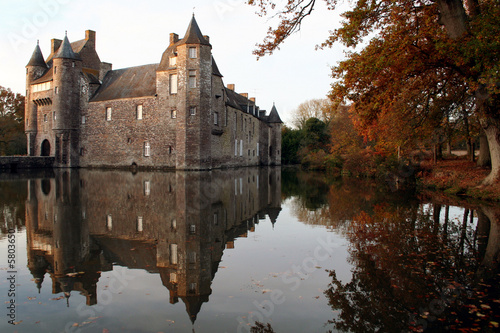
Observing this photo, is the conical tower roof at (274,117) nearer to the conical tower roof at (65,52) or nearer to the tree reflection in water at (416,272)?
the conical tower roof at (65,52)

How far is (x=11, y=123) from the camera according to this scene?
48.4 meters

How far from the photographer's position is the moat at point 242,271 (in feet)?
13.2

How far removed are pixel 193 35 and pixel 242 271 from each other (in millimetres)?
28569

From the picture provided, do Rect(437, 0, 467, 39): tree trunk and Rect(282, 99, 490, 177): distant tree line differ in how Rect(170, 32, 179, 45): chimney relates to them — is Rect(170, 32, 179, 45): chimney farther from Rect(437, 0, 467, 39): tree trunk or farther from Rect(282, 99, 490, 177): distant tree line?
Rect(437, 0, 467, 39): tree trunk

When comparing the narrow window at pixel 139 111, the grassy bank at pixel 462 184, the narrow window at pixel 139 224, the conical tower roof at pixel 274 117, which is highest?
the conical tower roof at pixel 274 117

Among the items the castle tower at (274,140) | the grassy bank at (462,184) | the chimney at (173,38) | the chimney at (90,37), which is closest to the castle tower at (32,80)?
the chimney at (90,37)

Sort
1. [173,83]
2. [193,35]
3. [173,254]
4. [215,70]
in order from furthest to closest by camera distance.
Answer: [215,70] → [173,83] → [193,35] → [173,254]

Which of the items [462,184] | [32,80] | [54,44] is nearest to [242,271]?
[462,184]

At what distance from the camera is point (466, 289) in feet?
15.8

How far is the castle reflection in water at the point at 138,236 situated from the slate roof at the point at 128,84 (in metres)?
23.4

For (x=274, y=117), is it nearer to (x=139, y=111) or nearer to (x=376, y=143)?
(x=139, y=111)

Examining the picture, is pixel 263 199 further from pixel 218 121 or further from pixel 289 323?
pixel 218 121

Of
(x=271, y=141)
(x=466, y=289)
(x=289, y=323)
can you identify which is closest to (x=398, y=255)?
(x=466, y=289)

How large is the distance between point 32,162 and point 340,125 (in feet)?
97.5
